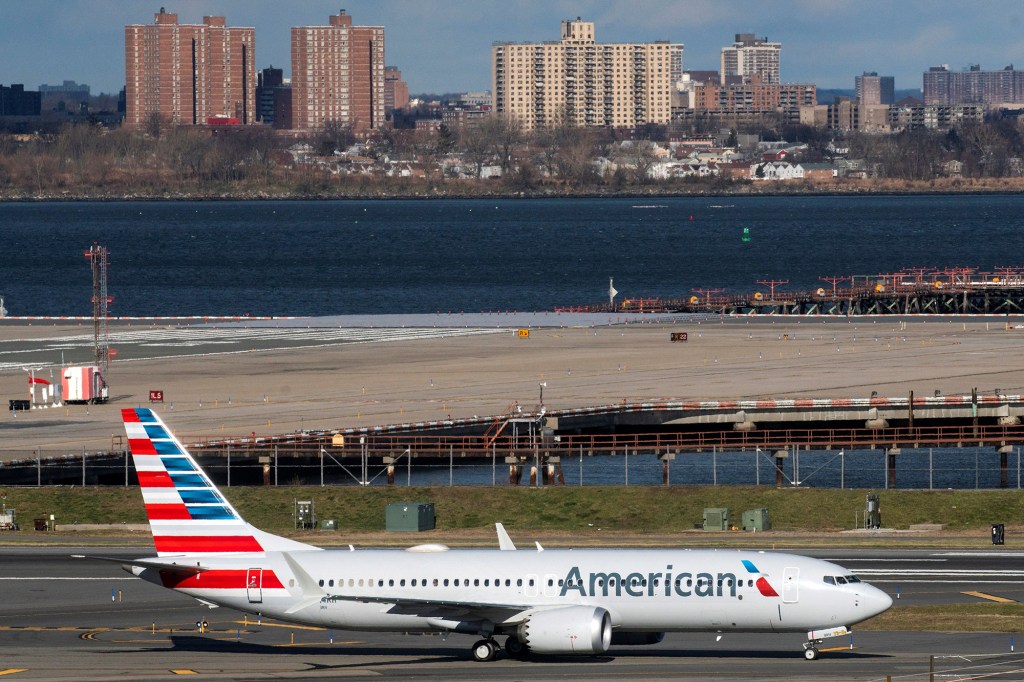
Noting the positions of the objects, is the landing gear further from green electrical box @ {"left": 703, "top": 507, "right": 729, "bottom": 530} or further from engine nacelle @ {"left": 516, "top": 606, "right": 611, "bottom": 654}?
green electrical box @ {"left": 703, "top": 507, "right": 729, "bottom": 530}

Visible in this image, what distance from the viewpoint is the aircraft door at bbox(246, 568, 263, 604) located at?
56875 millimetres

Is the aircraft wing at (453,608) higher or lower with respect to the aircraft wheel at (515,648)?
higher

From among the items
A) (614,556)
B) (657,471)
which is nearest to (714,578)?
(614,556)

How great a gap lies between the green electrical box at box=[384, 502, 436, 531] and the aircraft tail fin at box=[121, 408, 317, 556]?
28.9 metres

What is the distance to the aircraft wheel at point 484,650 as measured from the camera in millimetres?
56781

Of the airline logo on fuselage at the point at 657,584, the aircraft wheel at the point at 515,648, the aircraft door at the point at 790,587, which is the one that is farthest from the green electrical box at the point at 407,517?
the aircraft door at the point at 790,587

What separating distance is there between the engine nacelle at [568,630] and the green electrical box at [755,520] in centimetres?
3271

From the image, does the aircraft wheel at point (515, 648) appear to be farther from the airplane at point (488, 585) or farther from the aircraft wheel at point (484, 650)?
the aircraft wheel at point (484, 650)

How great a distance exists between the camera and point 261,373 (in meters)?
141

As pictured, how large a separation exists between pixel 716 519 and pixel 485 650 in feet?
105

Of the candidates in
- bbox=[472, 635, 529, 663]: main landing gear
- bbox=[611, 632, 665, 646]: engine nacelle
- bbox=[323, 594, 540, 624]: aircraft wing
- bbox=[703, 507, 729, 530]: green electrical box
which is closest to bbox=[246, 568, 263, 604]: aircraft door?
bbox=[323, 594, 540, 624]: aircraft wing

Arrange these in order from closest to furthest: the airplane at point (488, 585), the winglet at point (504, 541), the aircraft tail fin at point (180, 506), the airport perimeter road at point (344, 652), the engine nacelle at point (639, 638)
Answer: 1. the airplane at point (488, 585)
2. the airport perimeter road at point (344, 652)
3. the engine nacelle at point (639, 638)
4. the aircraft tail fin at point (180, 506)
5. the winglet at point (504, 541)

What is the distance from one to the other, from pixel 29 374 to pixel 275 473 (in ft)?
151

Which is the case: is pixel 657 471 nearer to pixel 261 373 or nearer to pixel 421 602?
pixel 261 373
